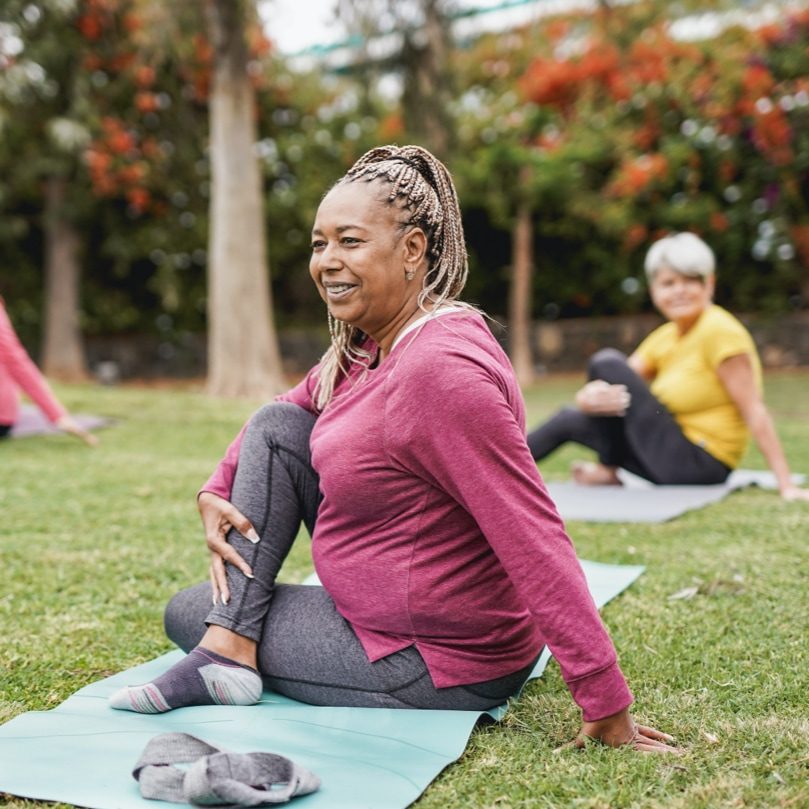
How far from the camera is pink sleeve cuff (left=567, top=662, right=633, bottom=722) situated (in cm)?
191

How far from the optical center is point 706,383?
514 centimetres

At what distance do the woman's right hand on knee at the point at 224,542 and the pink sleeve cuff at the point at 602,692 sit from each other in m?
0.82

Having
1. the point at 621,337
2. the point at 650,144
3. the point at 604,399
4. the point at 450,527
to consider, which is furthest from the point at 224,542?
the point at 621,337

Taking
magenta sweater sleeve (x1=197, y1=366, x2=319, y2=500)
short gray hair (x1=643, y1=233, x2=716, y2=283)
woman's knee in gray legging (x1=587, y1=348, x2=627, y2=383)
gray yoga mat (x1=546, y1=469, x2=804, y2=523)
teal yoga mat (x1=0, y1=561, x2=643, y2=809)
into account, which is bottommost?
gray yoga mat (x1=546, y1=469, x2=804, y2=523)

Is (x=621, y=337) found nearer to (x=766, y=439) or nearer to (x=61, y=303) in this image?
(x=61, y=303)

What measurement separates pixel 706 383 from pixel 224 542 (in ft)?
11.4

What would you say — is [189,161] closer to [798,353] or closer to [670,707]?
[798,353]

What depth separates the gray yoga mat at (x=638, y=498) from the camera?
4699mm

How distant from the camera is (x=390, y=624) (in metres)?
2.15

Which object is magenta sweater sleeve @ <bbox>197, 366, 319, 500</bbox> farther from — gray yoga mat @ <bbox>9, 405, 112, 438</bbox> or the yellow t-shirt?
gray yoga mat @ <bbox>9, 405, 112, 438</bbox>

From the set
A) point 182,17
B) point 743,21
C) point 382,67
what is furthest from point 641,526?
point 743,21

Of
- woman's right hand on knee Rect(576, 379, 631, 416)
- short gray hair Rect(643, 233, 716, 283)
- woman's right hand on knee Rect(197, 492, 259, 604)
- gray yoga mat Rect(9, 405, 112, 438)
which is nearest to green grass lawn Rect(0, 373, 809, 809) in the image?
woman's right hand on knee Rect(197, 492, 259, 604)

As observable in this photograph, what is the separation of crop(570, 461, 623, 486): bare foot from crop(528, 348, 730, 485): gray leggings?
0.18m

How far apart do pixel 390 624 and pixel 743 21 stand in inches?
527
